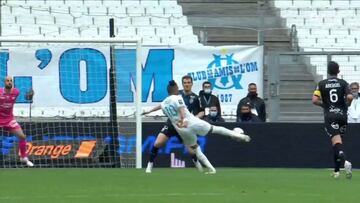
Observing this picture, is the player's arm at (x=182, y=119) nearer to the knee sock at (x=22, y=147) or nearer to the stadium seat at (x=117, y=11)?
the knee sock at (x=22, y=147)

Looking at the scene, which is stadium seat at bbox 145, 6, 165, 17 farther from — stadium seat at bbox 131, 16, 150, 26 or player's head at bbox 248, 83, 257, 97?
player's head at bbox 248, 83, 257, 97

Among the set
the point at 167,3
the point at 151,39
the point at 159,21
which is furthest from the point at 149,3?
the point at 151,39

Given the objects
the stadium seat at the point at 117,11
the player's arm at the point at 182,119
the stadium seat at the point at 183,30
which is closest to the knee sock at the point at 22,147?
the player's arm at the point at 182,119

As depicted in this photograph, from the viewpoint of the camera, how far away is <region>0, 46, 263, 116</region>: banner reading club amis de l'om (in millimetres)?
21406

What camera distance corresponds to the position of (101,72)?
846 inches

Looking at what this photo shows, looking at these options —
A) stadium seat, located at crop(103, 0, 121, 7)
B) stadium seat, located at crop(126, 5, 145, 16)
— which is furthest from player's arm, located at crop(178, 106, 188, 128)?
stadium seat, located at crop(103, 0, 121, 7)

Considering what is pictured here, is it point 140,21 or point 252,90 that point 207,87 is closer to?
point 252,90

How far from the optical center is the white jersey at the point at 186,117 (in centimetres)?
1656

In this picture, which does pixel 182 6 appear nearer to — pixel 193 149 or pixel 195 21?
pixel 195 21

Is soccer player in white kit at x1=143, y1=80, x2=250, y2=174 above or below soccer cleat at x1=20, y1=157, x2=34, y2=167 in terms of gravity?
above

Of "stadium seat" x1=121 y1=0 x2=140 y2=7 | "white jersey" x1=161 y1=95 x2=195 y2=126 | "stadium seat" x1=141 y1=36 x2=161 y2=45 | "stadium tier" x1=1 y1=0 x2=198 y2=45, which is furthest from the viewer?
"stadium seat" x1=121 y1=0 x2=140 y2=7

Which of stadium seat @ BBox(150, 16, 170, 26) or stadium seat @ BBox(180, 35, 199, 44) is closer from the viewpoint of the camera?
stadium seat @ BBox(180, 35, 199, 44)
